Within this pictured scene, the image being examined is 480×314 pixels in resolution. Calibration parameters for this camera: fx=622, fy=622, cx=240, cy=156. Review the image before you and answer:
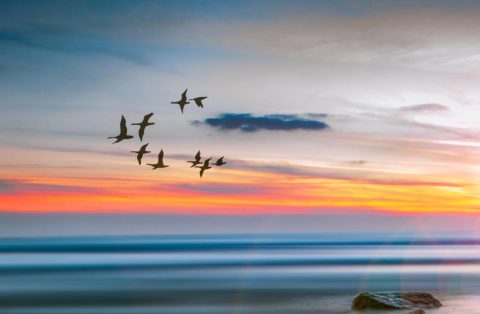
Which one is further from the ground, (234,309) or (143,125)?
(143,125)

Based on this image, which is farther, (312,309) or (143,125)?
(312,309)

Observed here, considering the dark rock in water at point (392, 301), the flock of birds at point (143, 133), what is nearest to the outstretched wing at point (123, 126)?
the flock of birds at point (143, 133)

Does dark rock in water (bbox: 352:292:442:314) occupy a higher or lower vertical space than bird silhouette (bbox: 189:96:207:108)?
lower

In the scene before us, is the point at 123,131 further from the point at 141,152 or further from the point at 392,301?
the point at 392,301

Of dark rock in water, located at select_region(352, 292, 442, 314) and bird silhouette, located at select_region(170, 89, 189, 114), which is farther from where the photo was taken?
dark rock in water, located at select_region(352, 292, 442, 314)

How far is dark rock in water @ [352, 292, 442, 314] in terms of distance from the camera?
30.8 m

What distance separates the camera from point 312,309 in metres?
38.0

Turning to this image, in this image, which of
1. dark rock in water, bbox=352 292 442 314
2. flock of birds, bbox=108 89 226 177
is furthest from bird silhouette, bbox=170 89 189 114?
dark rock in water, bbox=352 292 442 314

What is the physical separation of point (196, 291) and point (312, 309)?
51.4ft

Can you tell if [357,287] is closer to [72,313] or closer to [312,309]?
[312,309]

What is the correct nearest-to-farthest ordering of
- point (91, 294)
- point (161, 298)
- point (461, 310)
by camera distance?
point (461, 310) < point (161, 298) < point (91, 294)

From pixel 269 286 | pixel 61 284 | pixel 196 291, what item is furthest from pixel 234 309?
pixel 61 284

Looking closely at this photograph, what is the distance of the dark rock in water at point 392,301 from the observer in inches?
1212

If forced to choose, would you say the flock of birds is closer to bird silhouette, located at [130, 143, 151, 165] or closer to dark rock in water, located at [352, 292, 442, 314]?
bird silhouette, located at [130, 143, 151, 165]
